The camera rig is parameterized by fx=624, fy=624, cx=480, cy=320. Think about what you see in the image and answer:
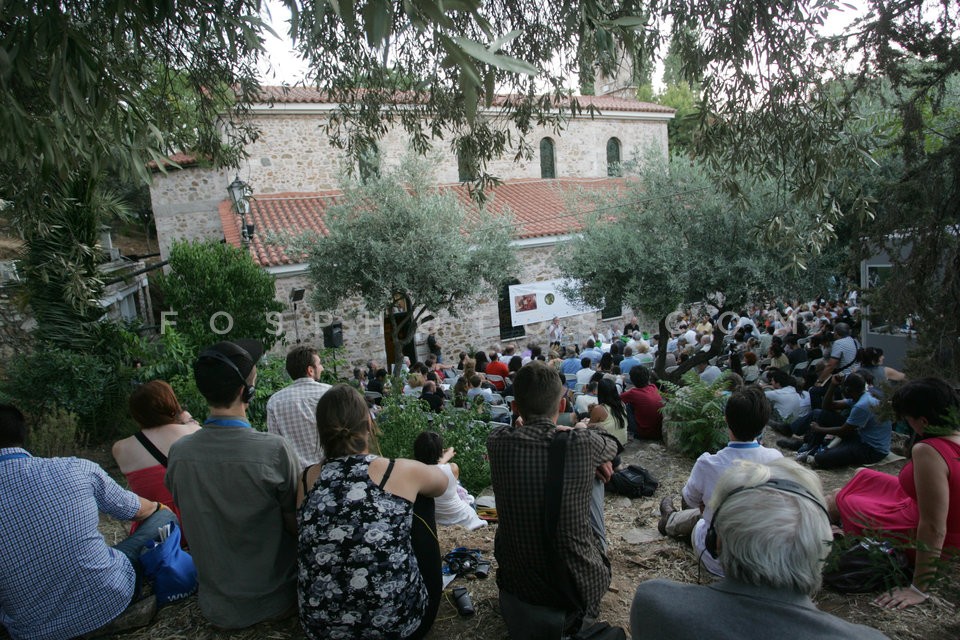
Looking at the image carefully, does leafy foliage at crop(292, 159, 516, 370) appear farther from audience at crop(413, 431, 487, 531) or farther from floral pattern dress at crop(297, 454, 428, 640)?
floral pattern dress at crop(297, 454, 428, 640)

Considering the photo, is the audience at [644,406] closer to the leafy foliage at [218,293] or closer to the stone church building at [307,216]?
the leafy foliage at [218,293]

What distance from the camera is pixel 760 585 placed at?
1.47 m

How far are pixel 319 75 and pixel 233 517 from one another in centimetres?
481

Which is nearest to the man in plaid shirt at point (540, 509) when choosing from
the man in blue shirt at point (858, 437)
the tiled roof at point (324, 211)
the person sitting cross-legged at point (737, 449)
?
the person sitting cross-legged at point (737, 449)

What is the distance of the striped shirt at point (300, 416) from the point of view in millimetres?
4125

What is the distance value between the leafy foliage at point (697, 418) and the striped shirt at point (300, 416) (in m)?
3.45

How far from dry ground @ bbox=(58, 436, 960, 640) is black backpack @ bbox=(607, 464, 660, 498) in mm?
353

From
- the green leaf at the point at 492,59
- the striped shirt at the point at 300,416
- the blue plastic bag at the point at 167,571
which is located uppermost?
the green leaf at the point at 492,59

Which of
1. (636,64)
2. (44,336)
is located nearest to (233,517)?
(636,64)

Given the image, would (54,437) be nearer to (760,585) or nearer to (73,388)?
(73,388)

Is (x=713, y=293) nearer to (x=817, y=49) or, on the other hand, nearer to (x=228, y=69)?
(x=817, y=49)

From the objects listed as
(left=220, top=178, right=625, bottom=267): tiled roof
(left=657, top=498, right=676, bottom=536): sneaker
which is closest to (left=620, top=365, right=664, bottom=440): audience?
(left=657, top=498, right=676, bottom=536): sneaker

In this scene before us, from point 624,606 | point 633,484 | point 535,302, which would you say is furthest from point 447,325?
point 624,606

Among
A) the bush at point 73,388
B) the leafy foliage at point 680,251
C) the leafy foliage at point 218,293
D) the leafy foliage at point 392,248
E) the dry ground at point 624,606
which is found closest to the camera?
the dry ground at point 624,606
